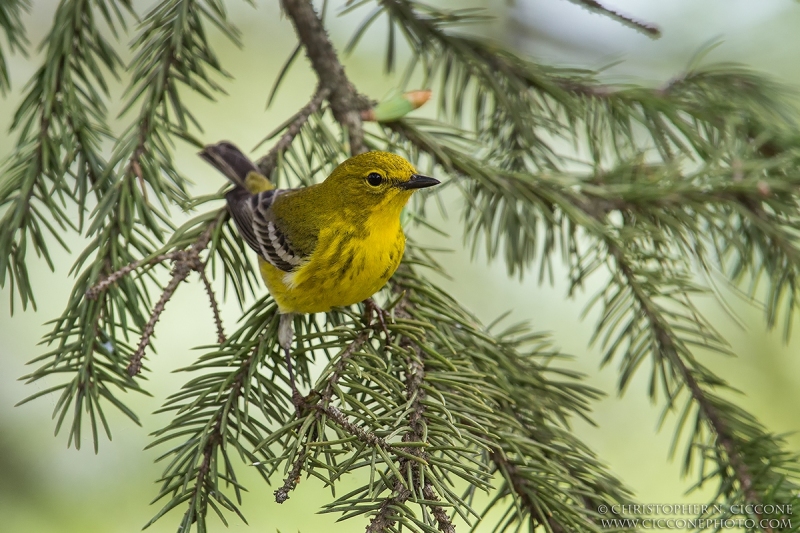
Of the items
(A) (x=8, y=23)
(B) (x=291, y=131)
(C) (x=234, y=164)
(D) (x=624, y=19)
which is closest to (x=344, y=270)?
(B) (x=291, y=131)

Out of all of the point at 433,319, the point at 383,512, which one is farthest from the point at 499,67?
the point at 383,512

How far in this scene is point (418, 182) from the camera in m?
2.33

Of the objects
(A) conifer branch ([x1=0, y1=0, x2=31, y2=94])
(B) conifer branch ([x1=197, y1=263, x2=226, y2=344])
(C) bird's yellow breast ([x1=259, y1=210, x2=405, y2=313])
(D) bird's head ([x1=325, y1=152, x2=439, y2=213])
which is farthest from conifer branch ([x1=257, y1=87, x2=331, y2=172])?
(A) conifer branch ([x1=0, y1=0, x2=31, y2=94])

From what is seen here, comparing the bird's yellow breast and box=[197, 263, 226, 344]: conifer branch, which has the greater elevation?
the bird's yellow breast

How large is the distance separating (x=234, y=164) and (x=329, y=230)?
67cm

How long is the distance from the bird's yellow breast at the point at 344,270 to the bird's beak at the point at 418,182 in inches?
4.9

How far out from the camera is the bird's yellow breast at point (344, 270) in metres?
2.14

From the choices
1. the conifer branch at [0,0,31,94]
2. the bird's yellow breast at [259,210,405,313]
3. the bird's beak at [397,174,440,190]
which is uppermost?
the conifer branch at [0,0,31,94]

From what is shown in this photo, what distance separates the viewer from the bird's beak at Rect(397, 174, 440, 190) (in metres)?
2.28

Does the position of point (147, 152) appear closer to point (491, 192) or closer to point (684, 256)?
point (491, 192)

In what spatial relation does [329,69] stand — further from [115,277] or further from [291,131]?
[115,277]

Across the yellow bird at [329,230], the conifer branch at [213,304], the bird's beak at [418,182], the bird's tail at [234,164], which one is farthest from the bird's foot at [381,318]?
the bird's tail at [234,164]

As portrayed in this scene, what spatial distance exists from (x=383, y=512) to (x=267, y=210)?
179 centimetres

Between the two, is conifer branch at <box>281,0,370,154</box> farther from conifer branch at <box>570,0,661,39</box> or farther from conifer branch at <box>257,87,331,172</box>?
conifer branch at <box>570,0,661,39</box>
